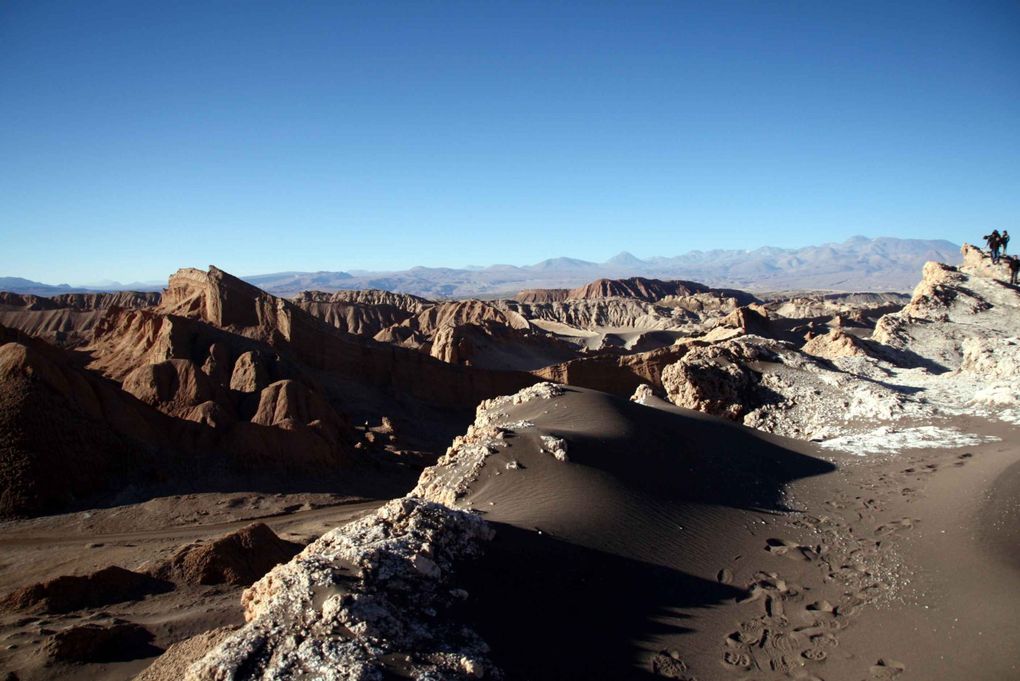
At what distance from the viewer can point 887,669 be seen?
673 cm

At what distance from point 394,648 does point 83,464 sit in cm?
1501

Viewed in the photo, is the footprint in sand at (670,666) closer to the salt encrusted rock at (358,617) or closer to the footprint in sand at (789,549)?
the salt encrusted rock at (358,617)

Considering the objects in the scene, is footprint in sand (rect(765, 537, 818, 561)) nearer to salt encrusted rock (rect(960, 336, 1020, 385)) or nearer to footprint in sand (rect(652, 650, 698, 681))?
footprint in sand (rect(652, 650, 698, 681))

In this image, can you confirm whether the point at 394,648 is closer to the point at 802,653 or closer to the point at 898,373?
the point at 802,653

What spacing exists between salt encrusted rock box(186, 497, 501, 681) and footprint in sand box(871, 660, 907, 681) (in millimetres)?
3917

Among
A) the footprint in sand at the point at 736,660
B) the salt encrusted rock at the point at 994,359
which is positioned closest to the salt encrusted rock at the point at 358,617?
the footprint in sand at the point at 736,660

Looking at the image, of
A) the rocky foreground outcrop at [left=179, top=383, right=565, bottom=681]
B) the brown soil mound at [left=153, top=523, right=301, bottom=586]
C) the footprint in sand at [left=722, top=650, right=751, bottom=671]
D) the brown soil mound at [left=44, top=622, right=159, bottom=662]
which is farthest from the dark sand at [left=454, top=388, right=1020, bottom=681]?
the brown soil mound at [left=44, top=622, right=159, bottom=662]

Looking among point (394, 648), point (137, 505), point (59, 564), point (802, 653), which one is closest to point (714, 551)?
point (802, 653)

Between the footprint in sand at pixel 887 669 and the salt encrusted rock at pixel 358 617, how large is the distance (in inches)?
154

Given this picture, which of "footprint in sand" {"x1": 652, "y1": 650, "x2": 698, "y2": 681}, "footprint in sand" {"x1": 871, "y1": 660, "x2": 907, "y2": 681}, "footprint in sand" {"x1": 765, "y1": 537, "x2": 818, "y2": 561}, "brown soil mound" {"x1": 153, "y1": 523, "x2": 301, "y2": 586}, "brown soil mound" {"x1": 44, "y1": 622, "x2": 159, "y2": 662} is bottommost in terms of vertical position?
"brown soil mound" {"x1": 153, "y1": 523, "x2": 301, "y2": 586}

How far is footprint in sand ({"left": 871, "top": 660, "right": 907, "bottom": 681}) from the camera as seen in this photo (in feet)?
21.8

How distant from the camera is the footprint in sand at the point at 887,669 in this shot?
664 centimetres

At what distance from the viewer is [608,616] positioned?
23.6 feet

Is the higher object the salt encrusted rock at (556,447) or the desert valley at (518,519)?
the salt encrusted rock at (556,447)
